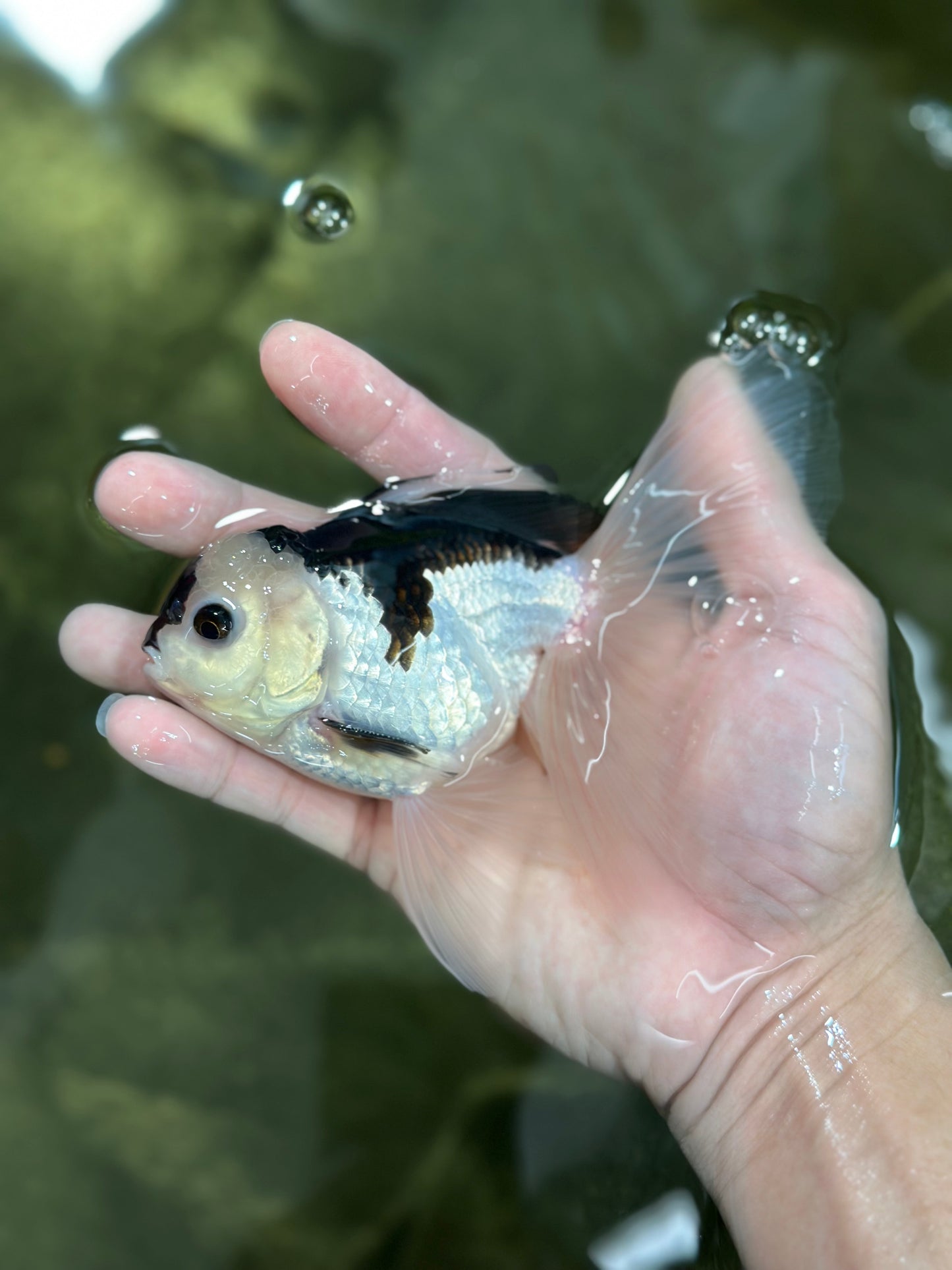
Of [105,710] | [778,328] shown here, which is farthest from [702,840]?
[778,328]

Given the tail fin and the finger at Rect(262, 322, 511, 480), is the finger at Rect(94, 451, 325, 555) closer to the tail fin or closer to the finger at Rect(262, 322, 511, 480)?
the finger at Rect(262, 322, 511, 480)

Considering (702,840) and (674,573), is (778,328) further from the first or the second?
(702,840)

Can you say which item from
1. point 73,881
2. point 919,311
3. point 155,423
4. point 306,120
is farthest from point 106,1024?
point 919,311

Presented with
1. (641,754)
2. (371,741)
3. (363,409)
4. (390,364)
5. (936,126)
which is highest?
(936,126)

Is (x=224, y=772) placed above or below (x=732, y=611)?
below

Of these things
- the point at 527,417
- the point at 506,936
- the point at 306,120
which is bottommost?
the point at 506,936

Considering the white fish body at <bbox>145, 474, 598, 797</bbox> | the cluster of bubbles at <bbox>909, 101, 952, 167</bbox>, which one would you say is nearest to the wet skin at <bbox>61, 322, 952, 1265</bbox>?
the white fish body at <bbox>145, 474, 598, 797</bbox>

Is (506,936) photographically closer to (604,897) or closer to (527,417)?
(604,897)
